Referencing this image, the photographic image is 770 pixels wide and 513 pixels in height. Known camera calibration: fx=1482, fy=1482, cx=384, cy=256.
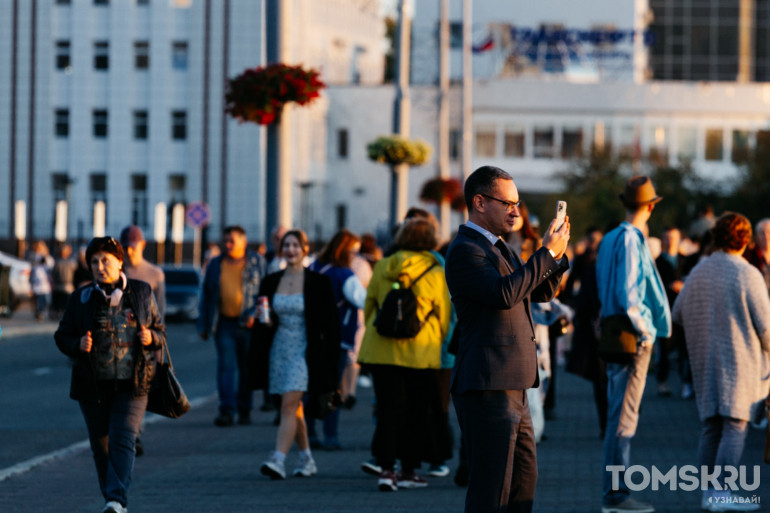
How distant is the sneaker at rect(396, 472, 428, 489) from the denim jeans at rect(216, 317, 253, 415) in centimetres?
440

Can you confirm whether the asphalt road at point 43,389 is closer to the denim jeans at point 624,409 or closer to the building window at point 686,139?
the denim jeans at point 624,409

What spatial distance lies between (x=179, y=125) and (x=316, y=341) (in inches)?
2321

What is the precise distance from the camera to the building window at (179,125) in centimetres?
6869

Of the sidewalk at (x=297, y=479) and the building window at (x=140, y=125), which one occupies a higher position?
the building window at (x=140, y=125)

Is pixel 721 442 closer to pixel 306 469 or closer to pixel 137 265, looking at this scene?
pixel 306 469

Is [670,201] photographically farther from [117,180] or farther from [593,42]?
[117,180]

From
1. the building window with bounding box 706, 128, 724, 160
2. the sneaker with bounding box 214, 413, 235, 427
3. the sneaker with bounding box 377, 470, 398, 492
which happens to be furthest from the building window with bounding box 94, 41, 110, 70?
the sneaker with bounding box 377, 470, 398, 492

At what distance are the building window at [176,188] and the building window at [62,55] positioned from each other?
719 cm

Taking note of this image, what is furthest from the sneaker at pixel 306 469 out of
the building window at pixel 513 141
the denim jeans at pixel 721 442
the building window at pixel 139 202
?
the building window at pixel 139 202

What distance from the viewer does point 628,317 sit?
9242 millimetres

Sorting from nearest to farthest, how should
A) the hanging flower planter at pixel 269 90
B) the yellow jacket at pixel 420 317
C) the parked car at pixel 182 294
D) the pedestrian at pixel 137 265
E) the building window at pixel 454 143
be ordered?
the yellow jacket at pixel 420 317, the pedestrian at pixel 137 265, the hanging flower planter at pixel 269 90, the parked car at pixel 182 294, the building window at pixel 454 143

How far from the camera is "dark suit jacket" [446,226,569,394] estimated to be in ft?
21.0

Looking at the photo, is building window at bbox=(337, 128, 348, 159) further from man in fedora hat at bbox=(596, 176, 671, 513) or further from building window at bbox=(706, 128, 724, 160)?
man in fedora hat at bbox=(596, 176, 671, 513)

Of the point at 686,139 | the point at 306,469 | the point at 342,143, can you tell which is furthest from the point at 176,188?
the point at 306,469
